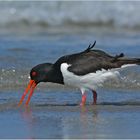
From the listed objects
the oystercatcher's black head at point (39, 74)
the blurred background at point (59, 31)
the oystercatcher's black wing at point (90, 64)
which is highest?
the oystercatcher's black wing at point (90, 64)

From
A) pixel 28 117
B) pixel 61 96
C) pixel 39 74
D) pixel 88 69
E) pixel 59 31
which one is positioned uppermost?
pixel 88 69

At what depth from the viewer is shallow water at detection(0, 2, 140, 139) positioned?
318 inches

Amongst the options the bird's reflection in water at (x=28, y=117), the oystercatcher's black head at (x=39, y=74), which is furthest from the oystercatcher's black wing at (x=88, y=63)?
the bird's reflection in water at (x=28, y=117)

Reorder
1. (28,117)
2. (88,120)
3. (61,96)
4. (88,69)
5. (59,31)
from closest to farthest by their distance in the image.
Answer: (88,120)
(28,117)
(88,69)
(61,96)
(59,31)

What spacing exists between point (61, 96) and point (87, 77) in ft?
2.31

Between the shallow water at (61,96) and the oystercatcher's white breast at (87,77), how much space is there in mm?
287

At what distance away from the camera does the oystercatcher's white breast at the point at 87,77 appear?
983 centimetres

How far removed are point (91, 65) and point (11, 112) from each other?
1423mm

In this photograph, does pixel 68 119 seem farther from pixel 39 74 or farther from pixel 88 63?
pixel 39 74

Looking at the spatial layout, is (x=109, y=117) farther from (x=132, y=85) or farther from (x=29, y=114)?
(x=132, y=85)

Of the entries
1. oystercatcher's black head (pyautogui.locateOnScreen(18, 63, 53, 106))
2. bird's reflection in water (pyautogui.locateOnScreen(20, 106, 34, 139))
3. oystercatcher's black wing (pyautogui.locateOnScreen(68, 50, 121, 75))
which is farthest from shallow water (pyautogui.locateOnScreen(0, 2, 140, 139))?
oystercatcher's black wing (pyautogui.locateOnScreen(68, 50, 121, 75))

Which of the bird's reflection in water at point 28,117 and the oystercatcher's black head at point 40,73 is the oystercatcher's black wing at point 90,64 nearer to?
the oystercatcher's black head at point 40,73

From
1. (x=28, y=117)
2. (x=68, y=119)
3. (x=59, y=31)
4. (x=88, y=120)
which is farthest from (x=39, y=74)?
(x=59, y=31)

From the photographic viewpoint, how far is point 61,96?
10.4 m
